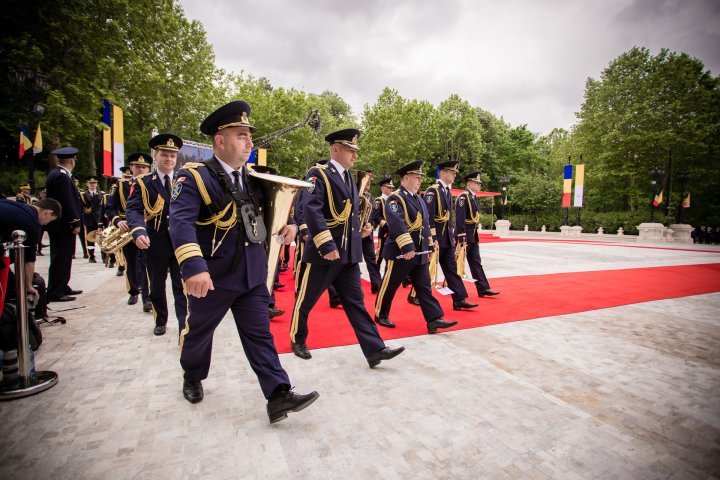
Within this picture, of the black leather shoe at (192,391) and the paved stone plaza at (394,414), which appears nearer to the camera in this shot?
the paved stone plaza at (394,414)

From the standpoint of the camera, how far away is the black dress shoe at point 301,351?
12.8ft

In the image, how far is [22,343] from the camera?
3051mm

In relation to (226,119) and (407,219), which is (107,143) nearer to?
(407,219)

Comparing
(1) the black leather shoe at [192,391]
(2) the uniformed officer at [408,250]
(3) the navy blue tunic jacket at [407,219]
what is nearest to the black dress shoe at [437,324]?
(2) the uniformed officer at [408,250]

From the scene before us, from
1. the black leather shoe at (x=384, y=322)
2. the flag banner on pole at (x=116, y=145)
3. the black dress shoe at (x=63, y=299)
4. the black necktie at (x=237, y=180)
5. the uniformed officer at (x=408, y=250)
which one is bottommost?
the black leather shoe at (x=384, y=322)

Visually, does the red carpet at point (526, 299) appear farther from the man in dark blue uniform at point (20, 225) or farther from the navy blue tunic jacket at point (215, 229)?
the man in dark blue uniform at point (20, 225)

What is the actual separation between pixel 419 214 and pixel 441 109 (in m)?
44.9

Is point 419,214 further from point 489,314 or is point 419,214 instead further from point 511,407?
point 511,407

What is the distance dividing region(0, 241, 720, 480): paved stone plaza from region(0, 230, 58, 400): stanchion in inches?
3.5

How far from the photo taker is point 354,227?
159 inches

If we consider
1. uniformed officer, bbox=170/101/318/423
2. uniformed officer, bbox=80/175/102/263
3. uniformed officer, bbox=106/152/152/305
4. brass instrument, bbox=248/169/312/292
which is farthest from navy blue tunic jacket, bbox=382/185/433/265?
uniformed officer, bbox=80/175/102/263

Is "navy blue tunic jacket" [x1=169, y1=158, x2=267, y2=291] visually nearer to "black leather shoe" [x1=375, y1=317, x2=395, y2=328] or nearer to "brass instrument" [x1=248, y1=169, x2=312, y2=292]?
"brass instrument" [x1=248, y1=169, x2=312, y2=292]

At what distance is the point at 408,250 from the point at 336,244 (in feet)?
3.35

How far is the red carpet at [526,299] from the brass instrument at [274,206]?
167cm
